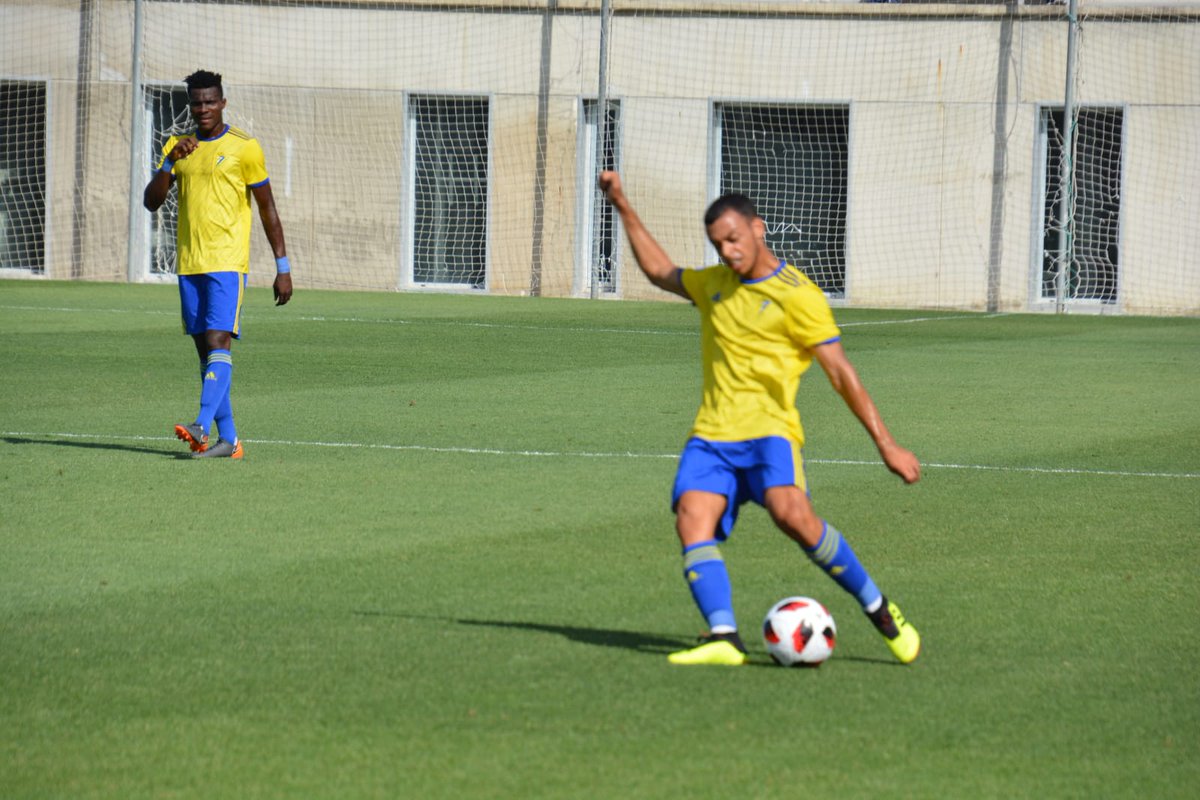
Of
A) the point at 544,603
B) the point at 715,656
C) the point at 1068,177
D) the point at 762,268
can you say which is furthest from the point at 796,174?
the point at 715,656

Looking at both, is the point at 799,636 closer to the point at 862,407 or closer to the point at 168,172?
the point at 862,407

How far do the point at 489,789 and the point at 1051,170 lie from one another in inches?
1021

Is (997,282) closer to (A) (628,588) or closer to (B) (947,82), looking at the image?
(B) (947,82)

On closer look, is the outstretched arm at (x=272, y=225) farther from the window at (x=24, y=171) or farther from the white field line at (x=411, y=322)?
the window at (x=24, y=171)

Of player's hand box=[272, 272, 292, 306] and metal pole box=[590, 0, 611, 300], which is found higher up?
metal pole box=[590, 0, 611, 300]

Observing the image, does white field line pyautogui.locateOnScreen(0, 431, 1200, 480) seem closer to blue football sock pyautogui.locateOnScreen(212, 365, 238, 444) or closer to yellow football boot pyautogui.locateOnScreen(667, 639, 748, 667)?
blue football sock pyautogui.locateOnScreen(212, 365, 238, 444)

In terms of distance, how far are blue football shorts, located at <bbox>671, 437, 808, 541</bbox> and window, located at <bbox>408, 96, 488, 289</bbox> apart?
2432 centimetres

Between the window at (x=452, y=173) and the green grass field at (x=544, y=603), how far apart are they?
1567 centimetres

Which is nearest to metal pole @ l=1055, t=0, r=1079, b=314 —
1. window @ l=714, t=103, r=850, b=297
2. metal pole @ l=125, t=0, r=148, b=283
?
window @ l=714, t=103, r=850, b=297

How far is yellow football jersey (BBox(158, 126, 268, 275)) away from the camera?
35.6 ft

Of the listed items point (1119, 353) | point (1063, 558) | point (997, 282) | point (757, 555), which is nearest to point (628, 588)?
point (757, 555)

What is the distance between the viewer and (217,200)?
10.9 meters

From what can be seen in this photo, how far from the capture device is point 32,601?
263 inches

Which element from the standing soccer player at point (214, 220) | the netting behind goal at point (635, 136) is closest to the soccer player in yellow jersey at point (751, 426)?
the standing soccer player at point (214, 220)
